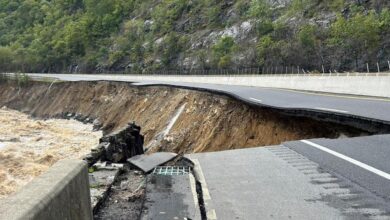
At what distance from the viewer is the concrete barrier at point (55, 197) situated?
2.97m

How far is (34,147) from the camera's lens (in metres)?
32.2

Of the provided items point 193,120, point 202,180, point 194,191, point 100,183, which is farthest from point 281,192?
point 193,120

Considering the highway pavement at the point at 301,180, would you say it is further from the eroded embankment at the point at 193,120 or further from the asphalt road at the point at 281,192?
the eroded embankment at the point at 193,120

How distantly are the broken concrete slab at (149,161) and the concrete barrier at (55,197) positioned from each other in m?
4.52

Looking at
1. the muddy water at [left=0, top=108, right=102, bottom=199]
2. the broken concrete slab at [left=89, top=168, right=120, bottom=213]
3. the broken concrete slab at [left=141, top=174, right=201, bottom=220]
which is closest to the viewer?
the broken concrete slab at [left=141, top=174, right=201, bottom=220]

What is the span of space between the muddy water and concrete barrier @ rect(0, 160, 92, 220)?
13.3 m

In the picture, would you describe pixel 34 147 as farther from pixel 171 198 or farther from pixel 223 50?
pixel 223 50

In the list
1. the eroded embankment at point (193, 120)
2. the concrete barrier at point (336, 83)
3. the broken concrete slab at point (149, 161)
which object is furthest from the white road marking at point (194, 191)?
the concrete barrier at point (336, 83)

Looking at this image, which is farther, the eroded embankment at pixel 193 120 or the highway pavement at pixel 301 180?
the eroded embankment at pixel 193 120

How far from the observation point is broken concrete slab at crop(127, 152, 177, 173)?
30.0 feet

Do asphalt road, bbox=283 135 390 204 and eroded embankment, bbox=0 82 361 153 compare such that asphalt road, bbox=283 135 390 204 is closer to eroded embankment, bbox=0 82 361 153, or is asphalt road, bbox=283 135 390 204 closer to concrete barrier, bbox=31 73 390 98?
eroded embankment, bbox=0 82 361 153

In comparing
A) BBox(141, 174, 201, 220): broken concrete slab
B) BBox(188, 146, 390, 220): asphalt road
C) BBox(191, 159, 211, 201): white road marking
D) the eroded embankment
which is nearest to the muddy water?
the eroded embankment

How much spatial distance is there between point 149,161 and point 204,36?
69024 mm

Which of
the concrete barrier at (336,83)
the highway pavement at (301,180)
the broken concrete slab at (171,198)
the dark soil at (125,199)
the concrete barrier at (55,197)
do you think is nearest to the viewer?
the concrete barrier at (55,197)
